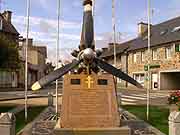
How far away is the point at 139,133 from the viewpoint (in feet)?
35.8

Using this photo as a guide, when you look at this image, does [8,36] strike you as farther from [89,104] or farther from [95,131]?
[95,131]

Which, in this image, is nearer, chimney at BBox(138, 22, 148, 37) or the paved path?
the paved path

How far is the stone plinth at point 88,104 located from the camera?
10234mm

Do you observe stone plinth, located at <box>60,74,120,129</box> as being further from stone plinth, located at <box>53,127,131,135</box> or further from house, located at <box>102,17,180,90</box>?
house, located at <box>102,17,180,90</box>

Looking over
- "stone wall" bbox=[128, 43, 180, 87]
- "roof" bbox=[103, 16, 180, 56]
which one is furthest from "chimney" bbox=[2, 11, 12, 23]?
"stone wall" bbox=[128, 43, 180, 87]

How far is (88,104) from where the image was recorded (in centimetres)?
1041

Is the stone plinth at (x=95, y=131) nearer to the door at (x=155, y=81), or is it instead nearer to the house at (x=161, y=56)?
the house at (x=161, y=56)

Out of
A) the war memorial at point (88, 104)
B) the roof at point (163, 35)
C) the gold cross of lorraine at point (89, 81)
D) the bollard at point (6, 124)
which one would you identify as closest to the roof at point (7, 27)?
the roof at point (163, 35)

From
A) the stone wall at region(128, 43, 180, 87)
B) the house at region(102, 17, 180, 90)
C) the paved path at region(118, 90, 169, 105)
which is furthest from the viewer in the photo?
the house at region(102, 17, 180, 90)

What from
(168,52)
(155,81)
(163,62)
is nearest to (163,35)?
(168,52)

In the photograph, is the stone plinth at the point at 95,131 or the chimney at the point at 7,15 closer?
the stone plinth at the point at 95,131

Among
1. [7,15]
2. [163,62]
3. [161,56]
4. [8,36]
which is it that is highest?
[7,15]

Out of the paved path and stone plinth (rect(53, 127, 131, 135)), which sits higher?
stone plinth (rect(53, 127, 131, 135))

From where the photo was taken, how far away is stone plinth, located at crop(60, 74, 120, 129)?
10.2m
